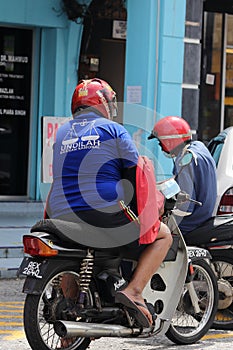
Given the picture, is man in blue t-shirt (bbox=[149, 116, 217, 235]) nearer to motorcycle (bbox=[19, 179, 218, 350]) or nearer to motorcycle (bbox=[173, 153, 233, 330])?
motorcycle (bbox=[173, 153, 233, 330])

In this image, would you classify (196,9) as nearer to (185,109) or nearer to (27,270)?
(185,109)

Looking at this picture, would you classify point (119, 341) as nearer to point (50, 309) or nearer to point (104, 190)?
point (50, 309)

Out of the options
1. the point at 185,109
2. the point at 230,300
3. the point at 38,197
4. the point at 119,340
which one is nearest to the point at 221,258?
the point at 230,300

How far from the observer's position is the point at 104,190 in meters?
5.90

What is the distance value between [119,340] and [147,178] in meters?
1.52

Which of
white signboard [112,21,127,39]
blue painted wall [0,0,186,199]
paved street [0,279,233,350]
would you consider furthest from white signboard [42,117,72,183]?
paved street [0,279,233,350]

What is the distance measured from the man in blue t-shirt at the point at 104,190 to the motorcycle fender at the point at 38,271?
303 millimetres

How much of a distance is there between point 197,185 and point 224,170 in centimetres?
127

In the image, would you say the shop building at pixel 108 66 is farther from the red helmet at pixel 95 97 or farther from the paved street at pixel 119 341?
the red helmet at pixel 95 97

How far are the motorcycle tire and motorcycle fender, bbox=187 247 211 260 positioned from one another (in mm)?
408

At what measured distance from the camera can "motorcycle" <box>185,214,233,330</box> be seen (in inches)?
277

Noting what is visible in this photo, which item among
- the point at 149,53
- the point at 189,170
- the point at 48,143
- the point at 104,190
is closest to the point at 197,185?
the point at 189,170

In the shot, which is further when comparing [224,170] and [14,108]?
[14,108]

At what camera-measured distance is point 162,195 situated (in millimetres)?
6195
